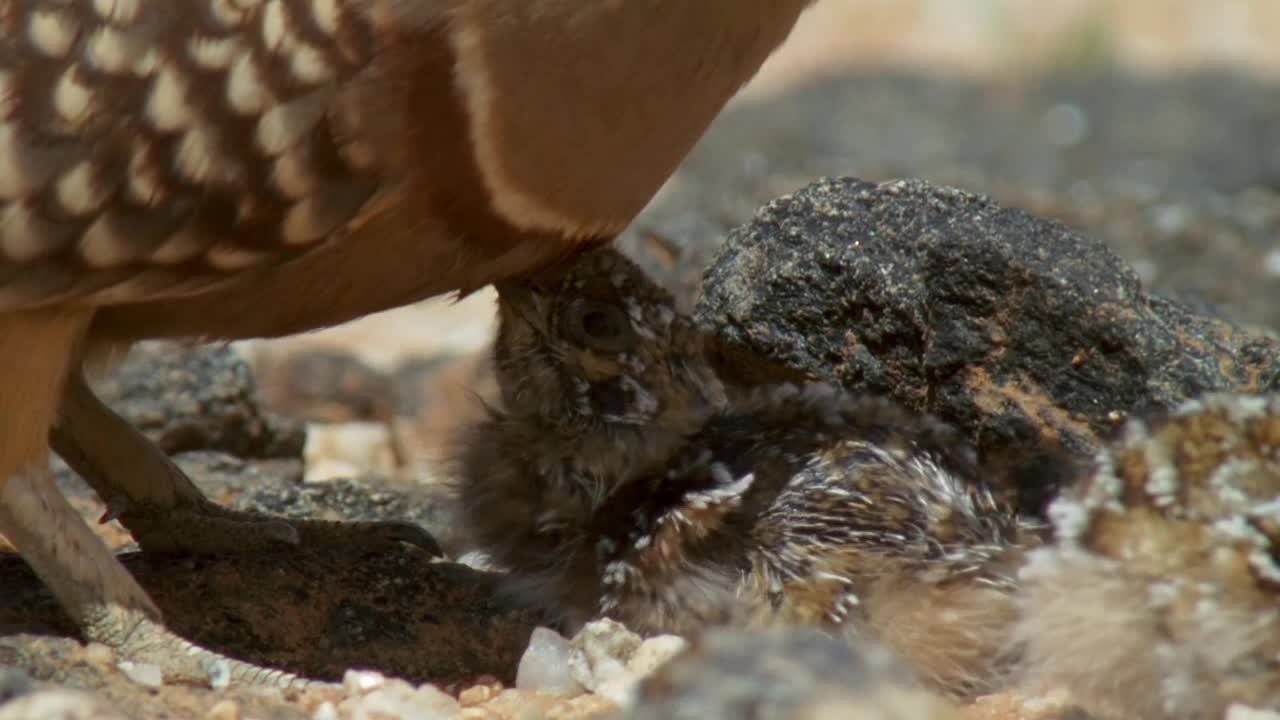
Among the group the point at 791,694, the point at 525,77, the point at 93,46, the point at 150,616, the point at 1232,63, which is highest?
the point at 1232,63

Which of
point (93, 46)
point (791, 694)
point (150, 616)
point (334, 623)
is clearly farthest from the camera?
point (334, 623)

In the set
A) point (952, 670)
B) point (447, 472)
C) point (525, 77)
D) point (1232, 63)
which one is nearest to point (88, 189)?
point (525, 77)

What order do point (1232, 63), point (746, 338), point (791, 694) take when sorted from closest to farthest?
point (791, 694), point (746, 338), point (1232, 63)

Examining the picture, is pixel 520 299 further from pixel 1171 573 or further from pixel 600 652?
pixel 1171 573

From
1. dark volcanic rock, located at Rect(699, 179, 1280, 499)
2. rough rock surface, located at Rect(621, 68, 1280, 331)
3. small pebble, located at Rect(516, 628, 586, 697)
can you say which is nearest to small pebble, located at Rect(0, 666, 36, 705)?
small pebble, located at Rect(516, 628, 586, 697)

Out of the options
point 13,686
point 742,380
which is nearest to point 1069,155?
point 742,380

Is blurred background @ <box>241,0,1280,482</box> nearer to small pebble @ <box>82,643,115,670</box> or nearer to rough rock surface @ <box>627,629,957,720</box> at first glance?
small pebble @ <box>82,643,115,670</box>

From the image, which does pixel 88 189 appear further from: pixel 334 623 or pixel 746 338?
pixel 746 338

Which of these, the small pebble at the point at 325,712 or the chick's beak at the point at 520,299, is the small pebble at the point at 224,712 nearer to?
the small pebble at the point at 325,712
